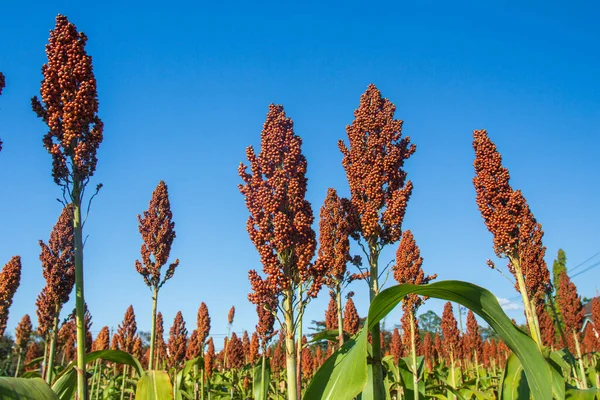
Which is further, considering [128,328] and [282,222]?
[128,328]

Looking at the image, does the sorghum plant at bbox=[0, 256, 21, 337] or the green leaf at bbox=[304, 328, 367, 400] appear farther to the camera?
the sorghum plant at bbox=[0, 256, 21, 337]

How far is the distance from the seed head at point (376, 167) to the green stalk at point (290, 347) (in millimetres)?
1624

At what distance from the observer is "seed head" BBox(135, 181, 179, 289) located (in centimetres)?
779

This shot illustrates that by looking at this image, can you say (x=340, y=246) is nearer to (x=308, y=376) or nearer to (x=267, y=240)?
(x=267, y=240)

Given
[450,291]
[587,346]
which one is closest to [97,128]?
[450,291]

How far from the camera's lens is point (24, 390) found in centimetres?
220

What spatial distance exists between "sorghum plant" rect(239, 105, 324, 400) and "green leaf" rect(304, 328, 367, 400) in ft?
3.63

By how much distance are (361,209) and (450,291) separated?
333cm

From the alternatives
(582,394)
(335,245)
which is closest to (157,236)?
(335,245)

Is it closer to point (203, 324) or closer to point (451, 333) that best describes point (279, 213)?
point (203, 324)

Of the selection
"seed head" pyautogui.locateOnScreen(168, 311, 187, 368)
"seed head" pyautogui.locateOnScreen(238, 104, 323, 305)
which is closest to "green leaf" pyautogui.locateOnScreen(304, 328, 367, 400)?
"seed head" pyautogui.locateOnScreen(238, 104, 323, 305)

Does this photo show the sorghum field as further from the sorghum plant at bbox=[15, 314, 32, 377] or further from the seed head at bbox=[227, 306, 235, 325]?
the seed head at bbox=[227, 306, 235, 325]

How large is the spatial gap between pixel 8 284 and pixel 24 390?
9.14 m

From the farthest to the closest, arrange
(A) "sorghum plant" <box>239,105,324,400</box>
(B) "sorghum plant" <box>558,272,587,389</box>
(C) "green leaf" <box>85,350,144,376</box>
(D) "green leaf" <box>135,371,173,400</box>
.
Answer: (B) "sorghum plant" <box>558,272,587,389</box> → (A) "sorghum plant" <box>239,105,324,400</box> → (D) "green leaf" <box>135,371,173,400</box> → (C) "green leaf" <box>85,350,144,376</box>
